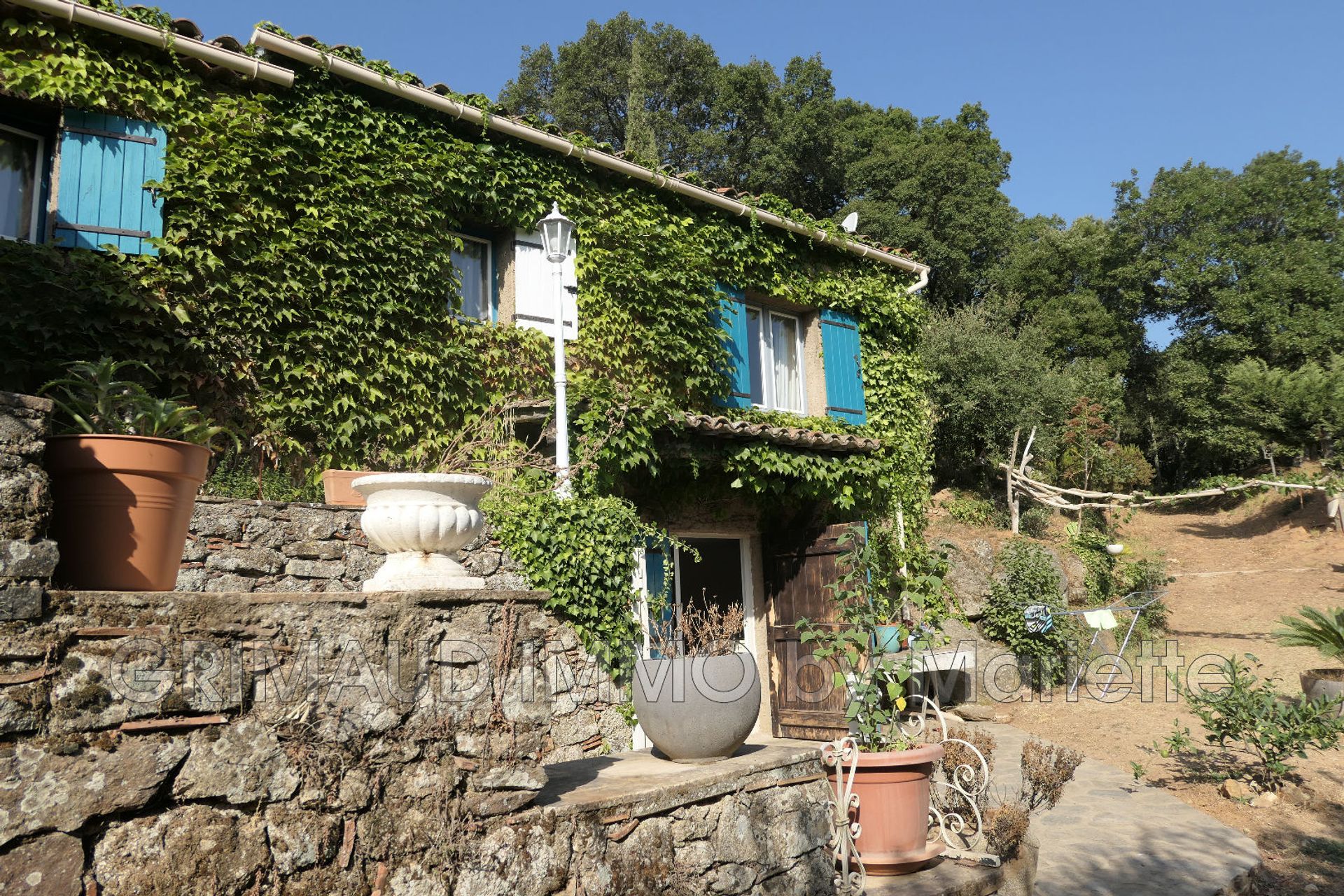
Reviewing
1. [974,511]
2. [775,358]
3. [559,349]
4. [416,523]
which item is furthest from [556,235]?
[974,511]

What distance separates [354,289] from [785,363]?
4974 mm

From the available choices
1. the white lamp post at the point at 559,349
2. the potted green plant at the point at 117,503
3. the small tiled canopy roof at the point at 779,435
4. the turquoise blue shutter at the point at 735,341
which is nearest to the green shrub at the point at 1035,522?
the small tiled canopy roof at the point at 779,435

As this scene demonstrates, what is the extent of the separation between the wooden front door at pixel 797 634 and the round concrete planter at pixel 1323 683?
435 centimetres

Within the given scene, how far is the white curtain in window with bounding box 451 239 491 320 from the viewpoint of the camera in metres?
7.60

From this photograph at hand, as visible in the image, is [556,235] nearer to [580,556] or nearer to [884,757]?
[580,556]

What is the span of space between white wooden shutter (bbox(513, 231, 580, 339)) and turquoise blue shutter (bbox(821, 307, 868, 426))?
3.28m

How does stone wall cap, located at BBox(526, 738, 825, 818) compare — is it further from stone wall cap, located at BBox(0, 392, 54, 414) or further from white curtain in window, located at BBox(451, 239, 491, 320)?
white curtain in window, located at BBox(451, 239, 491, 320)

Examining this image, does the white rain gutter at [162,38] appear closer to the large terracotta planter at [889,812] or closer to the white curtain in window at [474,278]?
the white curtain in window at [474,278]

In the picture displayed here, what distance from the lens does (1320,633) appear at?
823cm

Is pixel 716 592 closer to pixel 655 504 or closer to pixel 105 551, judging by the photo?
pixel 655 504

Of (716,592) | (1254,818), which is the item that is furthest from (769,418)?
(1254,818)

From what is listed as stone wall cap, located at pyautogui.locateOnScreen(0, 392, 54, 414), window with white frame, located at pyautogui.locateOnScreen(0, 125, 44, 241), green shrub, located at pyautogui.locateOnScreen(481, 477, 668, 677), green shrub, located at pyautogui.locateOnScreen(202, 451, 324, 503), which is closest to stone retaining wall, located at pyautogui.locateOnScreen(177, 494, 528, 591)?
green shrub, located at pyautogui.locateOnScreen(202, 451, 324, 503)

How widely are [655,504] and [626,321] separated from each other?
1.70 meters

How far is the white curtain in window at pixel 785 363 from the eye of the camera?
9.88 metres
